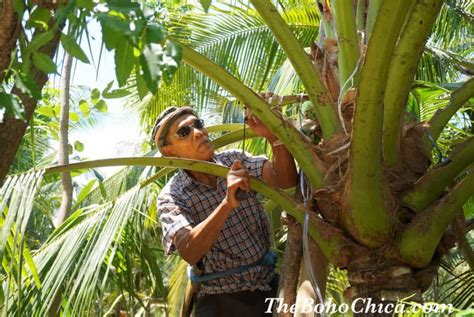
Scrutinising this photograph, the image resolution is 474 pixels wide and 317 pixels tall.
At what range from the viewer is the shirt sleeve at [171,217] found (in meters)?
3.04

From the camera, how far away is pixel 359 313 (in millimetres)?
2818

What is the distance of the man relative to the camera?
10.4ft

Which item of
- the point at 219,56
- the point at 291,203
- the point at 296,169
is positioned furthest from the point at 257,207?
the point at 219,56

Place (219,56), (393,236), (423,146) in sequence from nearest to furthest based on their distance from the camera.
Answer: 1. (393,236)
2. (423,146)
3. (219,56)

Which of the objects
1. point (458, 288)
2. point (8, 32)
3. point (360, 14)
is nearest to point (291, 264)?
point (360, 14)

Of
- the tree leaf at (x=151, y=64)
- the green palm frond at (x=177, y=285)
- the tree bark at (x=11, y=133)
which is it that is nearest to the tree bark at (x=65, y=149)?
the green palm frond at (x=177, y=285)

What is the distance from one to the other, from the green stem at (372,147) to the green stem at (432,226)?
80 mm

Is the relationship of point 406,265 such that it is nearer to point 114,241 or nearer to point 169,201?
point 169,201

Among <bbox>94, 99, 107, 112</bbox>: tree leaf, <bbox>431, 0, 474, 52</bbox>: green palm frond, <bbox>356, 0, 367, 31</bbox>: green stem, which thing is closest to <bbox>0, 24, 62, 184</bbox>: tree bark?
<bbox>94, 99, 107, 112</bbox>: tree leaf

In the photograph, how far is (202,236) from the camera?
2.86 m

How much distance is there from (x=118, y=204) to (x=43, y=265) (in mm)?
416

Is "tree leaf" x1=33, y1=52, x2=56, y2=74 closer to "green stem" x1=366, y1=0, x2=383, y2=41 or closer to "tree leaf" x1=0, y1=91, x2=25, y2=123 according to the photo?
"tree leaf" x1=0, y1=91, x2=25, y2=123

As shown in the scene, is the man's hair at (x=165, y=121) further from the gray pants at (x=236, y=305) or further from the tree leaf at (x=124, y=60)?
the tree leaf at (x=124, y=60)

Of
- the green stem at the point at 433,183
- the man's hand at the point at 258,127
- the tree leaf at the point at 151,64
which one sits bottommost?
the green stem at the point at 433,183
